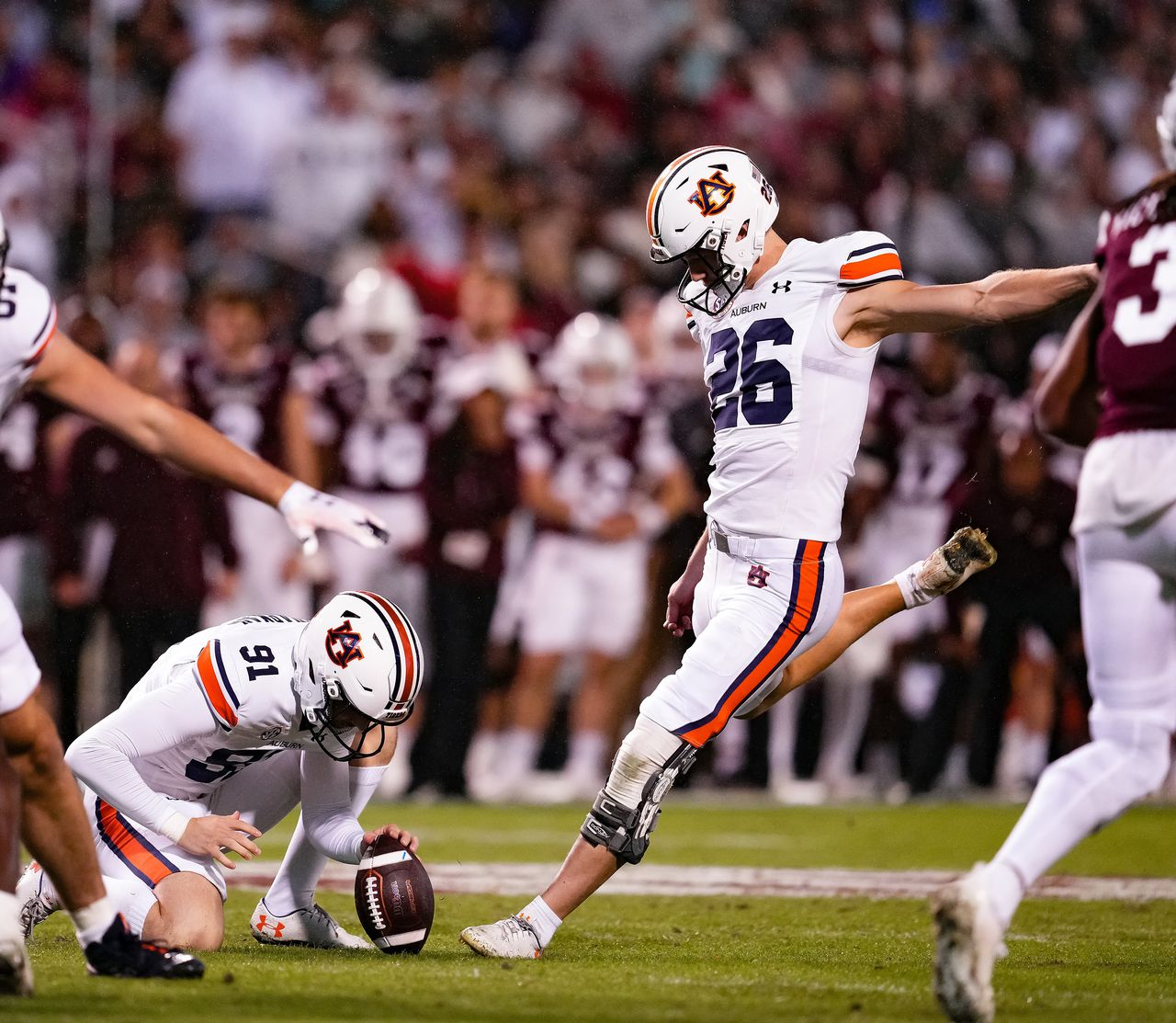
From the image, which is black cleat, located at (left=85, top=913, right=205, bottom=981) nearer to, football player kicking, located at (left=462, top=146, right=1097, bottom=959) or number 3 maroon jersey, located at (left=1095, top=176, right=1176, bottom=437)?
football player kicking, located at (left=462, top=146, right=1097, bottom=959)

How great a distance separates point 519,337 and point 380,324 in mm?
1375

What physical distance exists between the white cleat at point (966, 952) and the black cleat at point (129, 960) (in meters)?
1.63

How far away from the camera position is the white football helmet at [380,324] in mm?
9453

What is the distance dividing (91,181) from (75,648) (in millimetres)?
3501

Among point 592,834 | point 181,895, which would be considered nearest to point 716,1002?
point 592,834

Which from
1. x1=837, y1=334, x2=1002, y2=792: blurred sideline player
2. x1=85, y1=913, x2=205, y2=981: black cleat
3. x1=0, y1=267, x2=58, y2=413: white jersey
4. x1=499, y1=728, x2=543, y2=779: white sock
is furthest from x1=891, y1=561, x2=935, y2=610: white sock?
x1=499, y1=728, x2=543, y2=779: white sock

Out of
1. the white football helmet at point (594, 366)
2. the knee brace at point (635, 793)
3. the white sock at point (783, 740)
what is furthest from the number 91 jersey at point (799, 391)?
the white sock at point (783, 740)

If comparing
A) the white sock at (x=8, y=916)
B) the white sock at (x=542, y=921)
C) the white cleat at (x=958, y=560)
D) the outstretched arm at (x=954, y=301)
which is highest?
the outstretched arm at (x=954, y=301)

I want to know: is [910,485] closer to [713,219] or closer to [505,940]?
[713,219]

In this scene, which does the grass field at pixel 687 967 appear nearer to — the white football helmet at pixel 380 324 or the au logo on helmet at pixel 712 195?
the au logo on helmet at pixel 712 195

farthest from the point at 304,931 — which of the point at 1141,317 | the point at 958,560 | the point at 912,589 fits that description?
the point at 1141,317

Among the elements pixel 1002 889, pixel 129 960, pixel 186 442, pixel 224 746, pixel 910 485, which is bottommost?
pixel 129 960

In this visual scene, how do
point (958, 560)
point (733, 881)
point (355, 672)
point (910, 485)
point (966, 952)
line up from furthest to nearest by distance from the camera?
point (910, 485) < point (733, 881) < point (958, 560) < point (355, 672) < point (966, 952)

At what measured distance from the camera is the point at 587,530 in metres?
9.62
